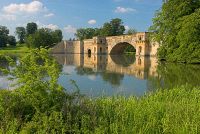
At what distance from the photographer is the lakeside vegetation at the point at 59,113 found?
598 cm

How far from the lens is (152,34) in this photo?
4966 cm

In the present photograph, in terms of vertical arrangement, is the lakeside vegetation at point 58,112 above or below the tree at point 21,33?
below

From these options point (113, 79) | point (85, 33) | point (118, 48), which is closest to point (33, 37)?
point (118, 48)

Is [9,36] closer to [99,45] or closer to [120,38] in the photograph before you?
[99,45]

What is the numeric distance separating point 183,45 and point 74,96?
33.6 meters

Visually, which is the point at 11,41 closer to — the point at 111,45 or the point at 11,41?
the point at 11,41

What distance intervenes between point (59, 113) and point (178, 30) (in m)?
37.8

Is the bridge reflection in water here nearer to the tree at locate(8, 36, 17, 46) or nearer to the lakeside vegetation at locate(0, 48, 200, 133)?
the lakeside vegetation at locate(0, 48, 200, 133)

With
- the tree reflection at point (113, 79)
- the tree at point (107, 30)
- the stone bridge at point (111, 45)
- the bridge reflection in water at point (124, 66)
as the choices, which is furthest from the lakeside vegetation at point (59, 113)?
the tree at point (107, 30)

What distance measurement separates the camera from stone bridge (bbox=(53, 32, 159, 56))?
6881cm

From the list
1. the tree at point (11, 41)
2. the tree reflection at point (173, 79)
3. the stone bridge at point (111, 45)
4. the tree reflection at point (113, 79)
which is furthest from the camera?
the tree at point (11, 41)

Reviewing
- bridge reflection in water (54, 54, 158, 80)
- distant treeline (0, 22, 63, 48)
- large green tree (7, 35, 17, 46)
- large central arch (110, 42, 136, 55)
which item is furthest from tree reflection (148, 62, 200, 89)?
large green tree (7, 35, 17, 46)

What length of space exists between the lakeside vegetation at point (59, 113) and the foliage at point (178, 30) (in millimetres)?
32084

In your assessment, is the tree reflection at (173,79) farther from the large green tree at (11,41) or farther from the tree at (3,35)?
the large green tree at (11,41)
